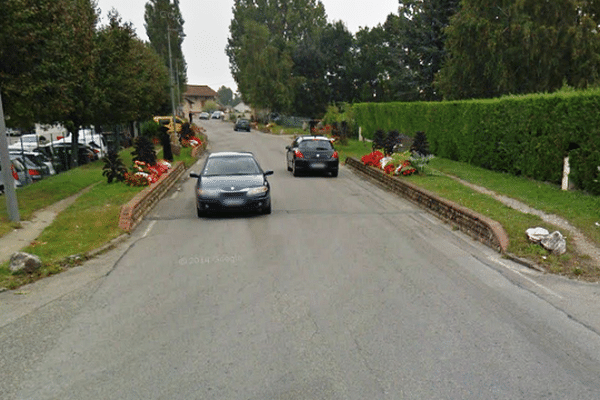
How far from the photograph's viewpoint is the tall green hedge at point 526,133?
1273 cm

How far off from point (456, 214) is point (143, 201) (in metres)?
7.64

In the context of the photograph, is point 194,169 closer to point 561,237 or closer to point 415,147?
point 415,147

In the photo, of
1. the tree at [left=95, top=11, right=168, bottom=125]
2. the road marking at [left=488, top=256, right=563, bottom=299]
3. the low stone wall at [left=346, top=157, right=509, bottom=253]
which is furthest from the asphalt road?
the tree at [left=95, top=11, right=168, bottom=125]

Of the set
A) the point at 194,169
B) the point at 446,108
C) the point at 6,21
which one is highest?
the point at 6,21

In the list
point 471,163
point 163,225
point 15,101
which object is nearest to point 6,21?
point 15,101

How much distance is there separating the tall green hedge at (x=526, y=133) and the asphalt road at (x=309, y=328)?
5.22 meters

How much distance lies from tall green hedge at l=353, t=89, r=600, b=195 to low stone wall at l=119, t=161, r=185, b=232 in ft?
34.5

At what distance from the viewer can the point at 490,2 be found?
31266 mm

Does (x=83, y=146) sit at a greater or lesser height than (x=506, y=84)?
lesser

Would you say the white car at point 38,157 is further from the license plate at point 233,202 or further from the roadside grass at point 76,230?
the license plate at point 233,202

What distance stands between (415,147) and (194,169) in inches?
444

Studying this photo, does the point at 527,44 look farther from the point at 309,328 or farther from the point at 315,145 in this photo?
the point at 309,328

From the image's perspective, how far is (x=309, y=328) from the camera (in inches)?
232

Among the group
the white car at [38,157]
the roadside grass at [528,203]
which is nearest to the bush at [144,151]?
the white car at [38,157]
